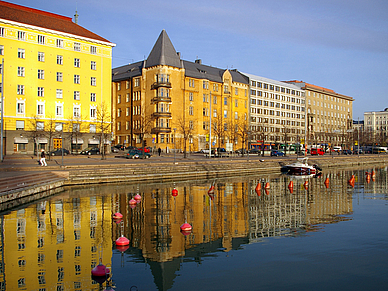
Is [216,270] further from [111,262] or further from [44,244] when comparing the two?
[44,244]

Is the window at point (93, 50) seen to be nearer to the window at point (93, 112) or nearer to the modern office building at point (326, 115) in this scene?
the window at point (93, 112)

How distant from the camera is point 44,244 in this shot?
1585 centimetres

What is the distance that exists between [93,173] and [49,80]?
34951 millimetres

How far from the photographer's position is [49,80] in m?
66.2

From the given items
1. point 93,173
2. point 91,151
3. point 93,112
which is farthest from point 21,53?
point 93,173

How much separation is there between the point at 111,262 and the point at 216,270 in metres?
3.83

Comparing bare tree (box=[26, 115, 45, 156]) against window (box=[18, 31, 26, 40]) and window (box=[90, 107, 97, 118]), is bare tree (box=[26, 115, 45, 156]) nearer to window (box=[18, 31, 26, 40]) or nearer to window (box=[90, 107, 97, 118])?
window (box=[90, 107, 97, 118])

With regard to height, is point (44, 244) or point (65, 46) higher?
point (65, 46)

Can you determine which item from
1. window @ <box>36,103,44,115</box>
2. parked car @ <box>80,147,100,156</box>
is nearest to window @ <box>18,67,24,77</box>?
window @ <box>36,103,44,115</box>

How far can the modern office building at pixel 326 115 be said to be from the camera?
138500mm

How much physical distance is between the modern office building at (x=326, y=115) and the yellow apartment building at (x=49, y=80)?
83.1 meters

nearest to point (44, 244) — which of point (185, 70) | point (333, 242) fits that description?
point (333, 242)

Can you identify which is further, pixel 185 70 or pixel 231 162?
pixel 185 70

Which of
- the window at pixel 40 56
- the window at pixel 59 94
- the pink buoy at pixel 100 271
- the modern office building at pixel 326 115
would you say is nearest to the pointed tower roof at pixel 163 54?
the window at pixel 59 94
